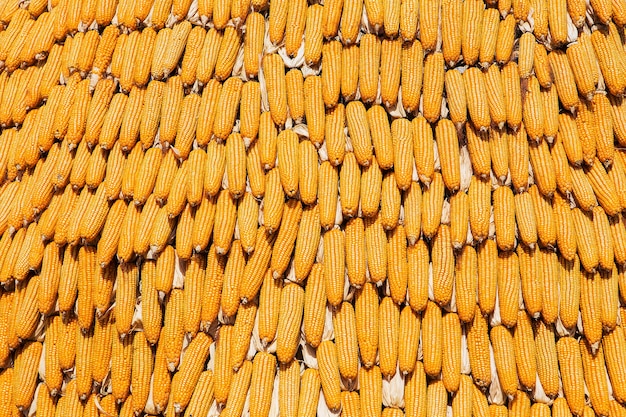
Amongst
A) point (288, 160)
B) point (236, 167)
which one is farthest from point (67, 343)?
point (288, 160)

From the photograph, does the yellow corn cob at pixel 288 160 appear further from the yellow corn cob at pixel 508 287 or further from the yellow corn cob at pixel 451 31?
the yellow corn cob at pixel 508 287

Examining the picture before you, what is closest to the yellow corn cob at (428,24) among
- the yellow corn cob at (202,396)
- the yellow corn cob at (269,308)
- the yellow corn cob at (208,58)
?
the yellow corn cob at (208,58)

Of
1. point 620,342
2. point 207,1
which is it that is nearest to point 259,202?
point 207,1

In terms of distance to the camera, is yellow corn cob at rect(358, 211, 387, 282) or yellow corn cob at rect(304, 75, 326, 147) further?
yellow corn cob at rect(304, 75, 326, 147)

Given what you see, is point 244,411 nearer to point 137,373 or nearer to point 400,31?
point 137,373

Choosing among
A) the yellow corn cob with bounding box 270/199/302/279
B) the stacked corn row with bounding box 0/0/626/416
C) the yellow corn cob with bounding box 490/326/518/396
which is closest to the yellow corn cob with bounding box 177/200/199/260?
the stacked corn row with bounding box 0/0/626/416

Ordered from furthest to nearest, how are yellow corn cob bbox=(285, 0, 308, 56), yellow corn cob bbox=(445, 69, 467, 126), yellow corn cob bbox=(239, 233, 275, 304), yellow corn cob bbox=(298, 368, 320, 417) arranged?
yellow corn cob bbox=(285, 0, 308, 56)
yellow corn cob bbox=(445, 69, 467, 126)
yellow corn cob bbox=(239, 233, 275, 304)
yellow corn cob bbox=(298, 368, 320, 417)

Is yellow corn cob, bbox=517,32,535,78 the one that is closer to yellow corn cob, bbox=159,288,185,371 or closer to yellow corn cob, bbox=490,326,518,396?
yellow corn cob, bbox=490,326,518,396

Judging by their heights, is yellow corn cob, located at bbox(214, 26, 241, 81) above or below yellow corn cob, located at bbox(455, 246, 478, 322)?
above
